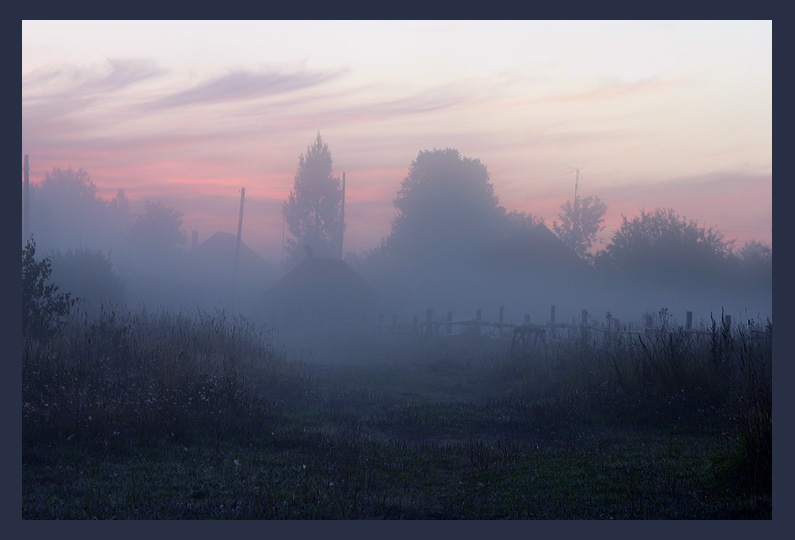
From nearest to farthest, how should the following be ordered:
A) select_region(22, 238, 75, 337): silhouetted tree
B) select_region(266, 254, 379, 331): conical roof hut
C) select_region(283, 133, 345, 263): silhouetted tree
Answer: select_region(22, 238, 75, 337): silhouetted tree, select_region(266, 254, 379, 331): conical roof hut, select_region(283, 133, 345, 263): silhouetted tree

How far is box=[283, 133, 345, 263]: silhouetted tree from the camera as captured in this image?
2496 inches

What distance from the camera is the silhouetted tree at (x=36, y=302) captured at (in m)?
13.1

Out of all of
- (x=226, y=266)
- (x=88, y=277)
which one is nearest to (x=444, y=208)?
(x=88, y=277)

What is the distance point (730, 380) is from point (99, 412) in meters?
10.2

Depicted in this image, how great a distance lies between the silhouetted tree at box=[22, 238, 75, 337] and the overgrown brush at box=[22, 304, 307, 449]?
0.39 meters

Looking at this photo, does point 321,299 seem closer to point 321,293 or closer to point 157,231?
point 321,293

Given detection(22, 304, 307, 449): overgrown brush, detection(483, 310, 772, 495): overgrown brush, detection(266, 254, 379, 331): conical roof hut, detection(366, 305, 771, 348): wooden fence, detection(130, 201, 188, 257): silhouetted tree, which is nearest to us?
detection(483, 310, 772, 495): overgrown brush

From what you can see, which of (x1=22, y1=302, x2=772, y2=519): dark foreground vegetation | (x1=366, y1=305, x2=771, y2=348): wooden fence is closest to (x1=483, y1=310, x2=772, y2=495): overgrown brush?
(x1=22, y1=302, x2=772, y2=519): dark foreground vegetation

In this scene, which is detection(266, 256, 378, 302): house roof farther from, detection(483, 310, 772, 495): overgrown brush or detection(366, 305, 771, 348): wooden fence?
detection(483, 310, 772, 495): overgrown brush

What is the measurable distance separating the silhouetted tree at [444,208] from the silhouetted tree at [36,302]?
44.5 meters

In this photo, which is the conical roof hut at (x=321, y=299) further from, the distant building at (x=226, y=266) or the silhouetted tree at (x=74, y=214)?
the silhouetted tree at (x=74, y=214)

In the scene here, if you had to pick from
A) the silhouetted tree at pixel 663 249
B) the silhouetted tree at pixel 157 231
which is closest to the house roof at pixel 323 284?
the silhouetted tree at pixel 663 249

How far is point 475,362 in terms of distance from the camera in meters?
20.1

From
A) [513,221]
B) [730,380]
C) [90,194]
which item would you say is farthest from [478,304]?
[90,194]
